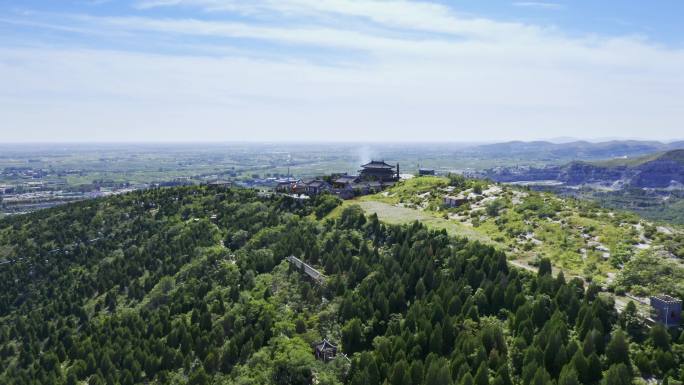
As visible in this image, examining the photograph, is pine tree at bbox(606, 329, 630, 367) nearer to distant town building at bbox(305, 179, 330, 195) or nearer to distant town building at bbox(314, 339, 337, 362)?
distant town building at bbox(314, 339, 337, 362)

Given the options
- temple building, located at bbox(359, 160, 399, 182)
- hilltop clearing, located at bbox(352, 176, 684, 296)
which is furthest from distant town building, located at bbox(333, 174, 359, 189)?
hilltop clearing, located at bbox(352, 176, 684, 296)

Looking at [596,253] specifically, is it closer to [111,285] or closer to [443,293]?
[443,293]

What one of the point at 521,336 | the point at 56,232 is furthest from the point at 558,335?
the point at 56,232

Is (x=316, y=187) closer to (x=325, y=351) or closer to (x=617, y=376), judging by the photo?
(x=325, y=351)

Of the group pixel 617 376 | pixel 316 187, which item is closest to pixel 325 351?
pixel 617 376

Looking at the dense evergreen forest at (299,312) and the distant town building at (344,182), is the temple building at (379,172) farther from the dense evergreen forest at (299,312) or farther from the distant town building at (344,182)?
the dense evergreen forest at (299,312)

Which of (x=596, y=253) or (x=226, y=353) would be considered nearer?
(x=226, y=353)

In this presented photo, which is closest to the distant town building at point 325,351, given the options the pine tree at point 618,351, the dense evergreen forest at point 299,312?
the dense evergreen forest at point 299,312
